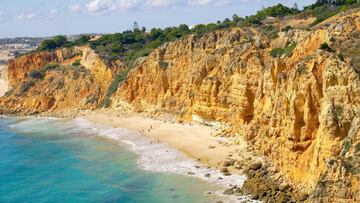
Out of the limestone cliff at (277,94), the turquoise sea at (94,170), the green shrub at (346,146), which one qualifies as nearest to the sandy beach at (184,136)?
the turquoise sea at (94,170)

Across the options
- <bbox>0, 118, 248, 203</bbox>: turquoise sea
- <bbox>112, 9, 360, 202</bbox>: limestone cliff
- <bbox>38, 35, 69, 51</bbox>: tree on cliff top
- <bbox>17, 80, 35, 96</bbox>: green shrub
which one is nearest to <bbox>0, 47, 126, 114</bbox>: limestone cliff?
<bbox>17, 80, 35, 96</bbox>: green shrub

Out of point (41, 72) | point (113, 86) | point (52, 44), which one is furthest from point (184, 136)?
point (52, 44)

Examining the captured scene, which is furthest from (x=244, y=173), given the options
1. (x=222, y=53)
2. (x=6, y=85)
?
(x=6, y=85)

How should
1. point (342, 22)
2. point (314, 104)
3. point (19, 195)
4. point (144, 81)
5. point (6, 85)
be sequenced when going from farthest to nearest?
point (6, 85), point (144, 81), point (342, 22), point (19, 195), point (314, 104)

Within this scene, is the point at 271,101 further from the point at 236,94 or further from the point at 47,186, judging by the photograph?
the point at 47,186

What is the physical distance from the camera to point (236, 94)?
47.9 meters

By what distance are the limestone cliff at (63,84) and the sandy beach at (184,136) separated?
774 cm

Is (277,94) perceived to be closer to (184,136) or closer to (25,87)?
(184,136)

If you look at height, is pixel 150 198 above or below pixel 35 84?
below

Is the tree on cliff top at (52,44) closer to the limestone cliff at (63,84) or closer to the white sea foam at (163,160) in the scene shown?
the limestone cliff at (63,84)

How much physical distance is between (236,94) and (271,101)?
9.51m

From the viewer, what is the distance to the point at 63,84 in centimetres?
8006

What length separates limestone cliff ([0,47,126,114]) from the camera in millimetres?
76188

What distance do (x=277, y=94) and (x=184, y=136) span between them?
17.0 metres
